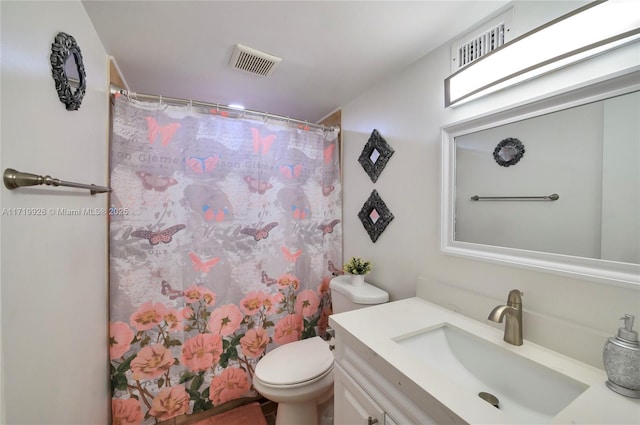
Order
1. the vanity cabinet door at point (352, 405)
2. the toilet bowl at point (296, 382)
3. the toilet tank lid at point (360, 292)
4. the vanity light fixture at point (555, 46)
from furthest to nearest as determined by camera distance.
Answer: the toilet tank lid at point (360, 292), the toilet bowl at point (296, 382), the vanity cabinet door at point (352, 405), the vanity light fixture at point (555, 46)

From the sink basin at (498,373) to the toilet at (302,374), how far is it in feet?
1.46

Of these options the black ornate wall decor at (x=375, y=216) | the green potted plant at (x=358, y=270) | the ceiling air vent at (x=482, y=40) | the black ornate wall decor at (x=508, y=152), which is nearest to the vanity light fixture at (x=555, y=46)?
the ceiling air vent at (x=482, y=40)

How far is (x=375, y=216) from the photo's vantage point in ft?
5.14

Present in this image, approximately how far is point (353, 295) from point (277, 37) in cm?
143

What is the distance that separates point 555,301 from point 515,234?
0.82ft

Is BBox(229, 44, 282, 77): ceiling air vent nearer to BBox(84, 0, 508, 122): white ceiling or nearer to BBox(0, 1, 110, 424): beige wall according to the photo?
BBox(84, 0, 508, 122): white ceiling

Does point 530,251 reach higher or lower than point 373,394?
higher

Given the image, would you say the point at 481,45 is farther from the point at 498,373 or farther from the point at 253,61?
the point at 498,373

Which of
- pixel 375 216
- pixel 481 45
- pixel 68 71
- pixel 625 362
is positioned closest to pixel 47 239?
pixel 68 71

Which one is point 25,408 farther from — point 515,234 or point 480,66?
point 480,66

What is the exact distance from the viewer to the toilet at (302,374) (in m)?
1.17

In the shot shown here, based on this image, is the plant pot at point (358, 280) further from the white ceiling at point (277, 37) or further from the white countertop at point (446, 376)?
the white ceiling at point (277, 37)

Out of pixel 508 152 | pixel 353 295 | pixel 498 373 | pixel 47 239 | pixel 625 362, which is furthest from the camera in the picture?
pixel 353 295

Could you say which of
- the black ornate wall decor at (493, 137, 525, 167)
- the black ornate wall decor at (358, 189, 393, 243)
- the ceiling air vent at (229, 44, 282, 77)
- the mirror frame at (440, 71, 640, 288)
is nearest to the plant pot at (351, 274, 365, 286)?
the black ornate wall decor at (358, 189, 393, 243)
